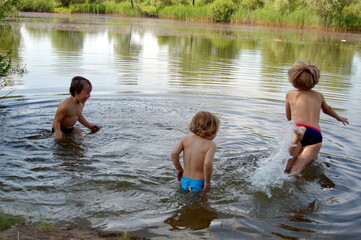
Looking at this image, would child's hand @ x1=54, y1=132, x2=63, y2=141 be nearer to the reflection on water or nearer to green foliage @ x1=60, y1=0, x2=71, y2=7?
the reflection on water

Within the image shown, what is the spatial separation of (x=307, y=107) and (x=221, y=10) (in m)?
45.0

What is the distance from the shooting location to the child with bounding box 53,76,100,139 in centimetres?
702

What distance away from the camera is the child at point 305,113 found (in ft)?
18.2

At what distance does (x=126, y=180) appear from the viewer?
17.2ft

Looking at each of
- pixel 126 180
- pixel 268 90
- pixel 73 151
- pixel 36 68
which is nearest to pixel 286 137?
pixel 126 180

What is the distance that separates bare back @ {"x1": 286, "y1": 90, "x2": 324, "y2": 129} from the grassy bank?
3920 cm

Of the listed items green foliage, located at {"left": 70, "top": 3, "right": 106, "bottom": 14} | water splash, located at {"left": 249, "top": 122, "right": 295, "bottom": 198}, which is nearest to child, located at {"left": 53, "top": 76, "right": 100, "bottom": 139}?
water splash, located at {"left": 249, "top": 122, "right": 295, "bottom": 198}

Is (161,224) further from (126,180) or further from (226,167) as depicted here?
(226,167)

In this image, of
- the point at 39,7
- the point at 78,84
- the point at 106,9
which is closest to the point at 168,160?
the point at 78,84

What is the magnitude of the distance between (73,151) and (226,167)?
2421 mm

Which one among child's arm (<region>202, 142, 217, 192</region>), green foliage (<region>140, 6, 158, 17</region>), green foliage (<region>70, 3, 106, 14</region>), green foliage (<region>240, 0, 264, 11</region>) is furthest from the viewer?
green foliage (<region>140, 6, 158, 17</region>)

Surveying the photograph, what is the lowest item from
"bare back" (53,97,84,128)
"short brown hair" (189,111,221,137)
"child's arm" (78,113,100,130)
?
"child's arm" (78,113,100,130)

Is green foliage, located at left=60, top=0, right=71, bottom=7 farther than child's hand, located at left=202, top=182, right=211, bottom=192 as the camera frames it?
Yes

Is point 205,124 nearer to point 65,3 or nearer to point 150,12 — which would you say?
point 150,12
